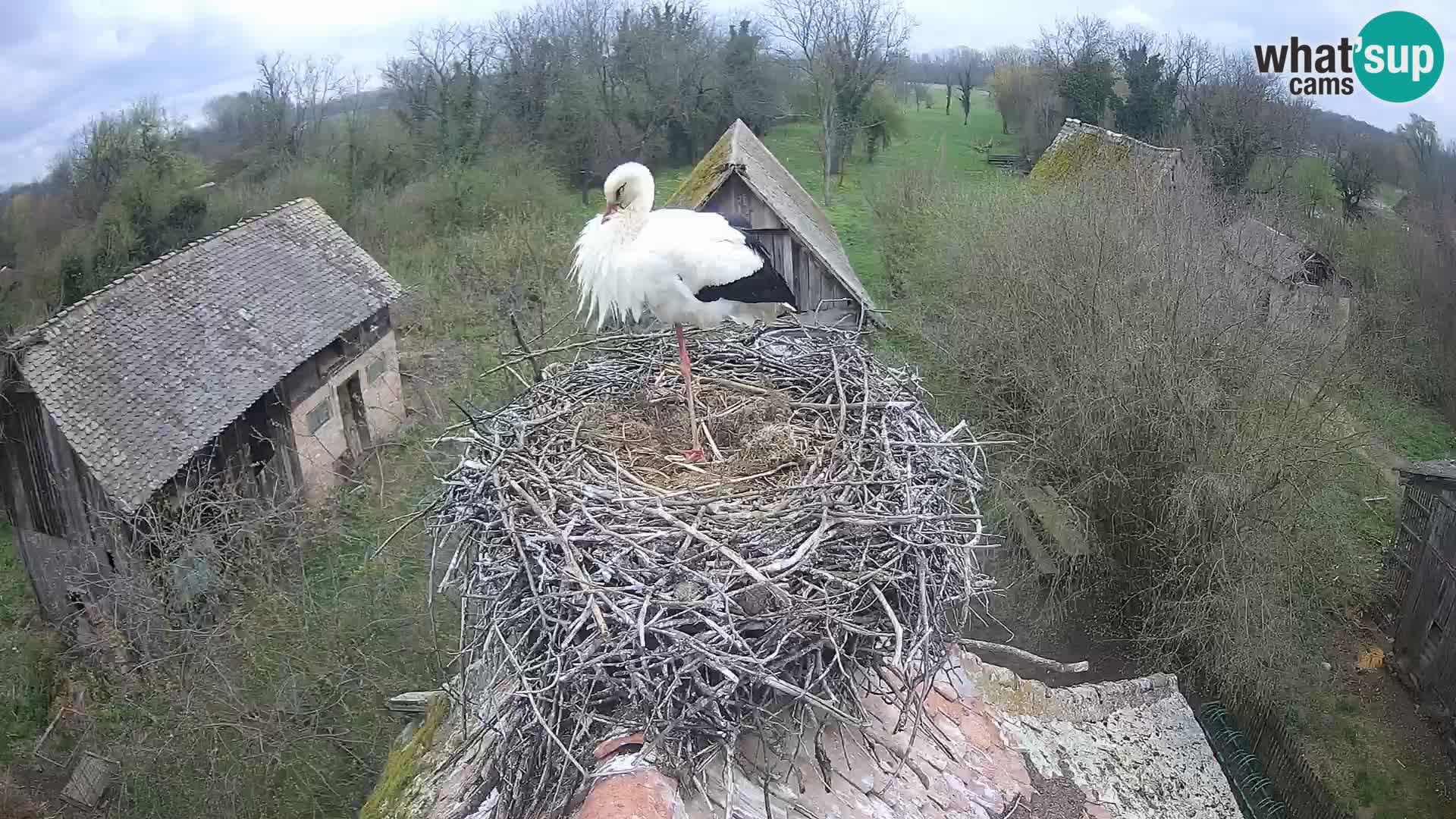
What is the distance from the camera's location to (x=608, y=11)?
1241 inches

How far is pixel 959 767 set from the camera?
337cm

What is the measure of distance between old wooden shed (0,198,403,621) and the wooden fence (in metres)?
9.68

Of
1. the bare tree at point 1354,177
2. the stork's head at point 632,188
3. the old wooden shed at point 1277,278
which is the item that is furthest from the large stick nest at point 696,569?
the bare tree at point 1354,177

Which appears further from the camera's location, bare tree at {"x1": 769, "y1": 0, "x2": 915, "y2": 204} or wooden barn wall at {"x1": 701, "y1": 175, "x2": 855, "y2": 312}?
bare tree at {"x1": 769, "y1": 0, "x2": 915, "y2": 204}

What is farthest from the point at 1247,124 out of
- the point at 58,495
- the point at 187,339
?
the point at 58,495

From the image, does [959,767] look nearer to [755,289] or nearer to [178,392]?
[755,289]

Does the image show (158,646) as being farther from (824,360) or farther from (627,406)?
(824,360)

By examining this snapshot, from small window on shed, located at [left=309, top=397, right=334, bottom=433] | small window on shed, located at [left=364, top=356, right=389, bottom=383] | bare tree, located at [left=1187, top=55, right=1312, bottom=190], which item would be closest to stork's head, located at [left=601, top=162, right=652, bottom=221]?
small window on shed, located at [left=309, top=397, right=334, bottom=433]

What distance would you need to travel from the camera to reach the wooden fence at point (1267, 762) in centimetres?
708

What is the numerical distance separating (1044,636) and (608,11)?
28.6m

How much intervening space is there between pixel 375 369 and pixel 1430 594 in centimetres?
1465

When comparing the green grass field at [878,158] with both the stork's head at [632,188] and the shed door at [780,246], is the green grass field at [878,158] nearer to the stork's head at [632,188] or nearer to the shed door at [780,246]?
the shed door at [780,246]

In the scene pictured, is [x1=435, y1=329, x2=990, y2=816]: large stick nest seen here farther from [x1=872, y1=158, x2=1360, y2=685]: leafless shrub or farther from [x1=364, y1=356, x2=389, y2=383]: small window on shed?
[x1=364, y1=356, x2=389, y2=383]: small window on shed

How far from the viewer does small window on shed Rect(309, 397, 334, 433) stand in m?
13.0
